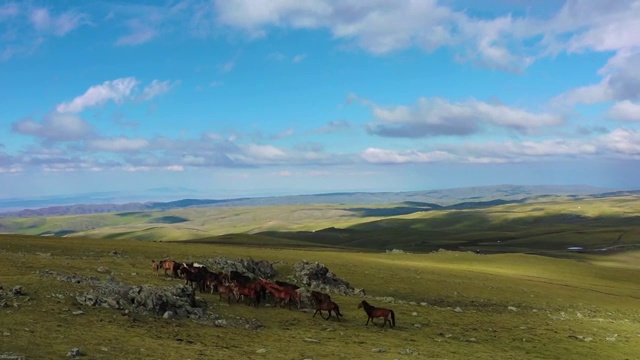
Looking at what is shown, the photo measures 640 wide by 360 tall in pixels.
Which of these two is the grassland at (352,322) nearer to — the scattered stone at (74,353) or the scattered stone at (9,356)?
the scattered stone at (9,356)

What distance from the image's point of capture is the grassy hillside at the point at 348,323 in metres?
19.1

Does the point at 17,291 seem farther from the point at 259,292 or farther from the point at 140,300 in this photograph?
the point at 259,292

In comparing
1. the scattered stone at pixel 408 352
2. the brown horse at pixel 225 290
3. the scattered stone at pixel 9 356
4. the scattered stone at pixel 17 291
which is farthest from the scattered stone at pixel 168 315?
the scattered stone at pixel 408 352

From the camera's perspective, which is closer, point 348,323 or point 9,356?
point 9,356

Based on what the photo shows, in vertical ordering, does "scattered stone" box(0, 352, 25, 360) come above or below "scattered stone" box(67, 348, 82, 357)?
above

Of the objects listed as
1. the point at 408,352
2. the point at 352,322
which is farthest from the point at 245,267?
the point at 408,352

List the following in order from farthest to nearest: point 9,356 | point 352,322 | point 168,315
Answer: point 352,322 < point 168,315 < point 9,356

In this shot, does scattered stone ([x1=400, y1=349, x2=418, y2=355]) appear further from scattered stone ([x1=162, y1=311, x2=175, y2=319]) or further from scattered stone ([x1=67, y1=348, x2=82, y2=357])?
scattered stone ([x1=67, y1=348, x2=82, y2=357])

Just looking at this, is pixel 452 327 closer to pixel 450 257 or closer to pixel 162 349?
pixel 162 349

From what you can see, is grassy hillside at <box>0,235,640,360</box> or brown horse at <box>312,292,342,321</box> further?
brown horse at <box>312,292,342,321</box>

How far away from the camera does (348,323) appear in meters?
28.6

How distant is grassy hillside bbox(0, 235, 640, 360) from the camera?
19077 mm

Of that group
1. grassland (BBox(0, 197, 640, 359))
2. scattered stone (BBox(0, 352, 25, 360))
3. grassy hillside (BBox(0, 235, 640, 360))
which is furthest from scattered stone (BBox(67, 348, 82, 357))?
scattered stone (BBox(0, 352, 25, 360))

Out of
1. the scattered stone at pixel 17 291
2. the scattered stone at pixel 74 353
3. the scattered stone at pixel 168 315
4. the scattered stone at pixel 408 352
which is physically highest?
the scattered stone at pixel 17 291
